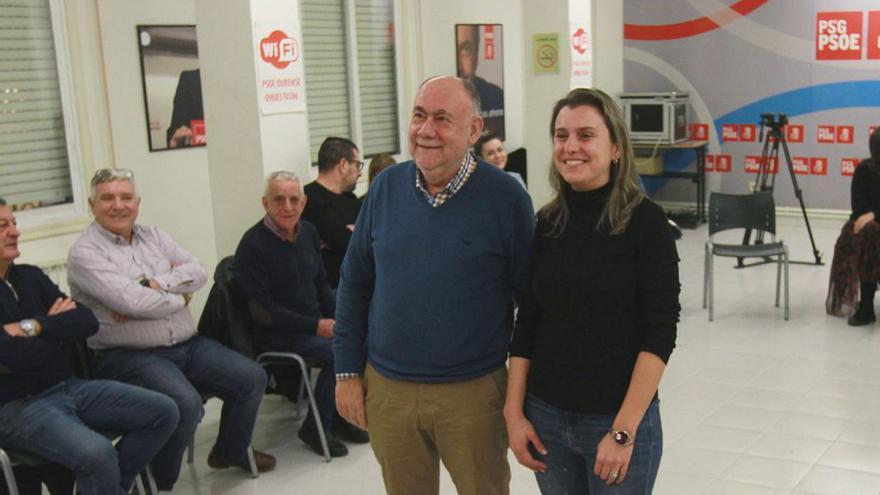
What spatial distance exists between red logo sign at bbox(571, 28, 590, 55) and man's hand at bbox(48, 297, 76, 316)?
6.22 metres

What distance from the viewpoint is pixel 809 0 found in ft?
30.4

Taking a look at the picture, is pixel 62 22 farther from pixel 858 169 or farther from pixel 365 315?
pixel 858 169

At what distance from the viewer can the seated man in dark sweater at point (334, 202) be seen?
500 centimetres

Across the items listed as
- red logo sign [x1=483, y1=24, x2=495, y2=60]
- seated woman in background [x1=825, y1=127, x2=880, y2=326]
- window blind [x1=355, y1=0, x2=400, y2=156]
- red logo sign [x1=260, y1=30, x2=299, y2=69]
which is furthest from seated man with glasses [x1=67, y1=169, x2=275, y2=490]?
red logo sign [x1=483, y1=24, x2=495, y2=60]

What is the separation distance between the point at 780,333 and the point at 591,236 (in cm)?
437

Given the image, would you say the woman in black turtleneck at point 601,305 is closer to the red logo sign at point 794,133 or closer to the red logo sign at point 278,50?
the red logo sign at point 278,50

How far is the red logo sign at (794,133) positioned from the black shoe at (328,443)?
22.5 ft

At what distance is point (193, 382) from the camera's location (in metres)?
4.01

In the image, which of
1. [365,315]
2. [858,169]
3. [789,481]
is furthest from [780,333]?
[365,315]

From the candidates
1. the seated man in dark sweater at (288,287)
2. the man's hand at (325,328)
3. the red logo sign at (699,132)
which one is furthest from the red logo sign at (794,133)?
the man's hand at (325,328)

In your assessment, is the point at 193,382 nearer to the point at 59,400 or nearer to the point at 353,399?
the point at 59,400

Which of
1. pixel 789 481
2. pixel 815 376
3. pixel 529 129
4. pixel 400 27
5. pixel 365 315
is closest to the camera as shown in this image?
pixel 365 315

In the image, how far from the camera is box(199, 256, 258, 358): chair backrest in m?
4.26

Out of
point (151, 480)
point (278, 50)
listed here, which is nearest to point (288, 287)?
point (151, 480)
